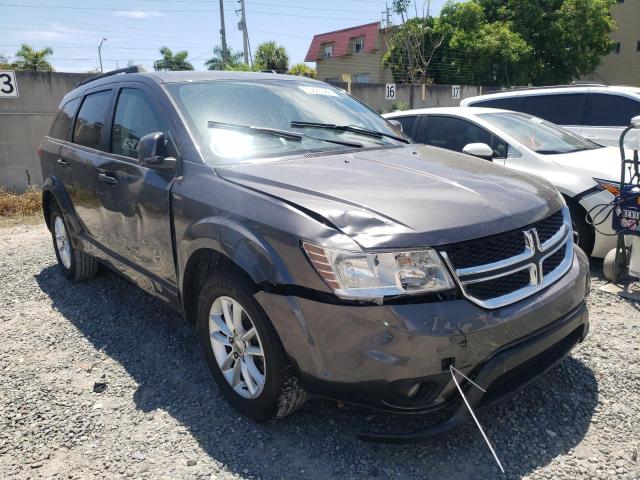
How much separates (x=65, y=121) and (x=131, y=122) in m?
1.60

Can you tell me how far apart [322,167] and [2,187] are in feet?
30.5

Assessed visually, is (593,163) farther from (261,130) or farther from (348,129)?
(261,130)

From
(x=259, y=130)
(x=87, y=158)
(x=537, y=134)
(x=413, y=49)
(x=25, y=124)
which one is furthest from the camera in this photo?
(x=413, y=49)

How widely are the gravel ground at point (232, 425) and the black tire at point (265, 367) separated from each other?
5.9 inches

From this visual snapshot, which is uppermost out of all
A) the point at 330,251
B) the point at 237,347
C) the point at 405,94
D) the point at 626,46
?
the point at 626,46

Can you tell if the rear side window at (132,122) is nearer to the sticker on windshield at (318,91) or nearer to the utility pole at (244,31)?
the sticker on windshield at (318,91)

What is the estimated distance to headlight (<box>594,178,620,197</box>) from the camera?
4.32 meters

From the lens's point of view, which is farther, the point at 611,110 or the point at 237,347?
the point at 611,110

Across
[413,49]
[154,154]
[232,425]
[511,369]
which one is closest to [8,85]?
[154,154]

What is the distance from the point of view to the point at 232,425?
9.00 feet

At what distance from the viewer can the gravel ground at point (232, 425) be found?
7.93 ft

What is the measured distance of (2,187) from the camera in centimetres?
984

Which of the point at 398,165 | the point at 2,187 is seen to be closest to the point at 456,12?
the point at 2,187

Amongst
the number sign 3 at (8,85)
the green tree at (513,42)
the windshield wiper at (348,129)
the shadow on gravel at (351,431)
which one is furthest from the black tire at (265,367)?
the green tree at (513,42)
